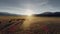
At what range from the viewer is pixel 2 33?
1465 centimetres

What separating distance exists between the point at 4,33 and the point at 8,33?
1.18ft

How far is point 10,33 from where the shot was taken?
14.9 metres

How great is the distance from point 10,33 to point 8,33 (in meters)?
0.17

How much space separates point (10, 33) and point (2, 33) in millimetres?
672

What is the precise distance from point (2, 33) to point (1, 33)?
0.27 feet

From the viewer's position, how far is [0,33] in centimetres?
1470

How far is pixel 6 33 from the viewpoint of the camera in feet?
48.5

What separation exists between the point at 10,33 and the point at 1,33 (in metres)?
0.75

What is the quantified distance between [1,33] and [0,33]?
10cm

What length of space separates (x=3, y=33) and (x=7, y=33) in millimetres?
413

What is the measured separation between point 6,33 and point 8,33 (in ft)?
0.68

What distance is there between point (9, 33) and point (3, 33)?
1.63 ft

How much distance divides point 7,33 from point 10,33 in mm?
252

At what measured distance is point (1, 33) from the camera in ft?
48.1
